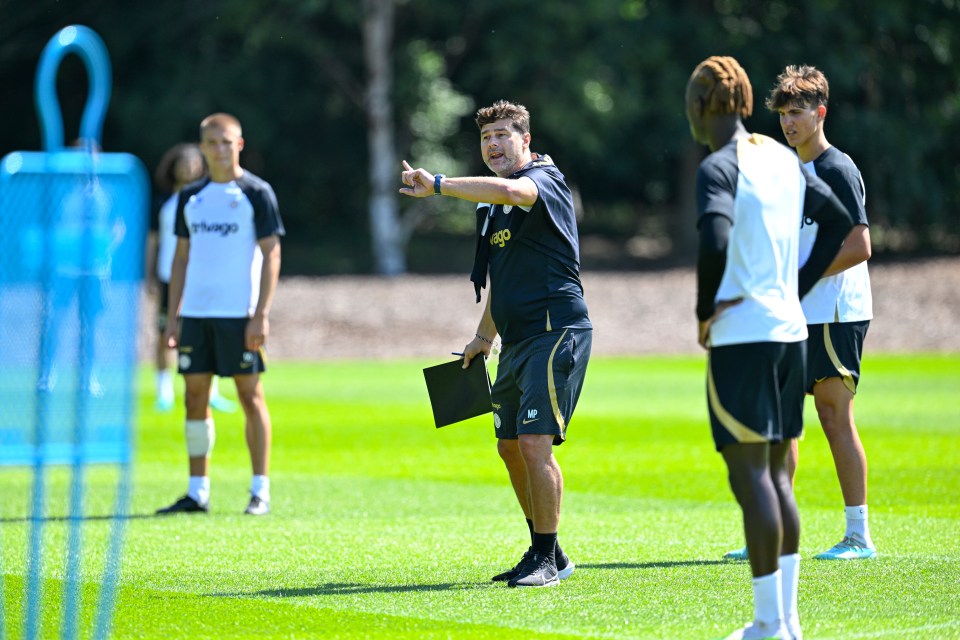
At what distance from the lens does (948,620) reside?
5.79 m

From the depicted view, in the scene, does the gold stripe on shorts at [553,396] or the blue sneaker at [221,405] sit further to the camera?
the blue sneaker at [221,405]

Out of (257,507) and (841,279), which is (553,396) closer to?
(841,279)

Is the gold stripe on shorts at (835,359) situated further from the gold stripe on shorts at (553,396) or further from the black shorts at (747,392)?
the black shorts at (747,392)

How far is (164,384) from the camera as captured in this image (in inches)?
665

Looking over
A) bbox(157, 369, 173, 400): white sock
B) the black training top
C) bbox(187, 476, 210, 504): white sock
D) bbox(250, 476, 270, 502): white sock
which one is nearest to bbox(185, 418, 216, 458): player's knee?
bbox(187, 476, 210, 504): white sock

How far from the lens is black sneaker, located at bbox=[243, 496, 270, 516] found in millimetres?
9380

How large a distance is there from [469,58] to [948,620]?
3444cm

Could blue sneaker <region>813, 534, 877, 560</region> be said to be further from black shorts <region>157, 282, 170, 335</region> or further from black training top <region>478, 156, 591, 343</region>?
black shorts <region>157, 282, 170, 335</region>

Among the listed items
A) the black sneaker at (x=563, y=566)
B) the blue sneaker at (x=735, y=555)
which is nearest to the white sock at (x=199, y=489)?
the black sneaker at (x=563, y=566)

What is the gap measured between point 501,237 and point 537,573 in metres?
1.72

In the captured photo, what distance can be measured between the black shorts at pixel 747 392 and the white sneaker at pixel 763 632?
2.31ft

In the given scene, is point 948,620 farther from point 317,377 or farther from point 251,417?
point 317,377

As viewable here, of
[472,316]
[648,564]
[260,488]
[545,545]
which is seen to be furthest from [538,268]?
[472,316]

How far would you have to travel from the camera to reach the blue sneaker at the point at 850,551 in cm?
733
